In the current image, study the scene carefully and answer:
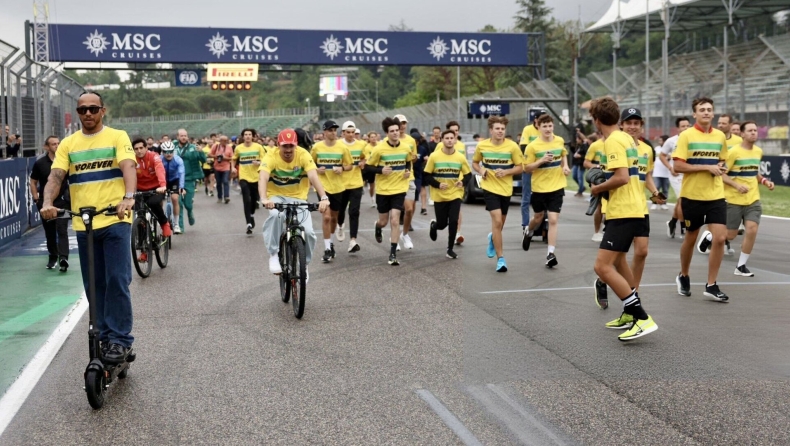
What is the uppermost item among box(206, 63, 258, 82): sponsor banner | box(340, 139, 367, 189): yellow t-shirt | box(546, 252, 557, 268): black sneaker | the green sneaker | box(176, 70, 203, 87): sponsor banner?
box(206, 63, 258, 82): sponsor banner

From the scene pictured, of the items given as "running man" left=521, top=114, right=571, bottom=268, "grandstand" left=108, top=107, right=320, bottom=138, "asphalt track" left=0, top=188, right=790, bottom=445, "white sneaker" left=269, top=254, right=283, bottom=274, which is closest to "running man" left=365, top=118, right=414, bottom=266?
"running man" left=521, top=114, right=571, bottom=268

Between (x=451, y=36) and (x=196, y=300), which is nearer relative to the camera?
(x=196, y=300)

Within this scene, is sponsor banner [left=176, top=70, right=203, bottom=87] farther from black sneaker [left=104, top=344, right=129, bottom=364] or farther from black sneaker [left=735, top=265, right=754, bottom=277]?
black sneaker [left=104, top=344, right=129, bottom=364]

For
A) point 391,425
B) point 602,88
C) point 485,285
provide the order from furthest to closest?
point 602,88 < point 485,285 < point 391,425

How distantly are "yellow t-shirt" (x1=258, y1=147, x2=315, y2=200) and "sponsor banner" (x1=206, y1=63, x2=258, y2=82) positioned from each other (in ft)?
116

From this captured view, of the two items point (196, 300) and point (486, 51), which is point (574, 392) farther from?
point (486, 51)

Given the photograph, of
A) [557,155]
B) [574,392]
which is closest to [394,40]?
[557,155]

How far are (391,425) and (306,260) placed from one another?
3.83 meters

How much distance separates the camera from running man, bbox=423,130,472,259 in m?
13.1

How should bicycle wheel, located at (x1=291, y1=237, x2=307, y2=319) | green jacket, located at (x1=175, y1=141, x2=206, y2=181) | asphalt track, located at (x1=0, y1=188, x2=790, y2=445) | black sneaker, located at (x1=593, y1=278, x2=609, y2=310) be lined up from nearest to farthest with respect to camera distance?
asphalt track, located at (x1=0, y1=188, x2=790, y2=445) → bicycle wheel, located at (x1=291, y1=237, x2=307, y2=319) → black sneaker, located at (x1=593, y1=278, x2=609, y2=310) → green jacket, located at (x1=175, y1=141, x2=206, y2=181)

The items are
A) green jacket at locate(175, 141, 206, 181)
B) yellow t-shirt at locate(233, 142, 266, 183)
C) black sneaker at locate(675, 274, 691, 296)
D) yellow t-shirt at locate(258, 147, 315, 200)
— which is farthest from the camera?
green jacket at locate(175, 141, 206, 181)

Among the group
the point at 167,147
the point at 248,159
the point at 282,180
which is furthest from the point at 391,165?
the point at 248,159

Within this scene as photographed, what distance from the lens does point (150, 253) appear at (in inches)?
473

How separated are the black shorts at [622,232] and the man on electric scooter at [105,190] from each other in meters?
3.65
